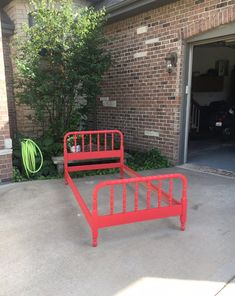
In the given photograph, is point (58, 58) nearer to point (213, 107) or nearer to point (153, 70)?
point (153, 70)

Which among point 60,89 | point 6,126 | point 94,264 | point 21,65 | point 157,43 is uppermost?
point 157,43

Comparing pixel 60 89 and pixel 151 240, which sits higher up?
pixel 60 89

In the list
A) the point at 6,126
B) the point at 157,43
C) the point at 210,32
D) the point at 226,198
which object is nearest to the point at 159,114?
the point at 157,43

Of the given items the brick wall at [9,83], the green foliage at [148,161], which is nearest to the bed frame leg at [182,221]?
the green foliage at [148,161]

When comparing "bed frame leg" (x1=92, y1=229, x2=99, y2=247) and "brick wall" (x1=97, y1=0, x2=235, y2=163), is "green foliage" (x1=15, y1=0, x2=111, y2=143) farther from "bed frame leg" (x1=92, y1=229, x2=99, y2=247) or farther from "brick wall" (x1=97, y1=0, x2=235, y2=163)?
"bed frame leg" (x1=92, y1=229, x2=99, y2=247)

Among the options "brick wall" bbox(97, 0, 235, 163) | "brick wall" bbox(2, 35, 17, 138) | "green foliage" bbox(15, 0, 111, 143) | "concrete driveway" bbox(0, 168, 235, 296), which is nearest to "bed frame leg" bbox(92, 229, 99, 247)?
"concrete driveway" bbox(0, 168, 235, 296)

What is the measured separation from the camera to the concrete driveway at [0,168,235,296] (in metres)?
2.20

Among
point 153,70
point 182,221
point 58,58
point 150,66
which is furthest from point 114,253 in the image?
point 150,66

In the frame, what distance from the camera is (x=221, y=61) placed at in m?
11.7

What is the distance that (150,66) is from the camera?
20.2 feet

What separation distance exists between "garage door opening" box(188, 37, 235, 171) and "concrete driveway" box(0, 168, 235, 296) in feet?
9.38

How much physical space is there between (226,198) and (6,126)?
355 cm

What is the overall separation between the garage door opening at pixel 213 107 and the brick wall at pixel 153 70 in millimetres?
983

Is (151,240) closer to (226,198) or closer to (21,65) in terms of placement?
(226,198)
